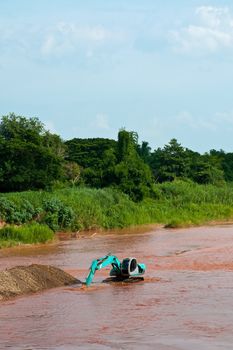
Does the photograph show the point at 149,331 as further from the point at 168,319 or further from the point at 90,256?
the point at 90,256

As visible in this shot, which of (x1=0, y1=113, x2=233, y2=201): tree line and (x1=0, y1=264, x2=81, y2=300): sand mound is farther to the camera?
(x1=0, y1=113, x2=233, y2=201): tree line

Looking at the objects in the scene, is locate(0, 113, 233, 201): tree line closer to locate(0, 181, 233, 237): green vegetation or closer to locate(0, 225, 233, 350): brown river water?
locate(0, 181, 233, 237): green vegetation

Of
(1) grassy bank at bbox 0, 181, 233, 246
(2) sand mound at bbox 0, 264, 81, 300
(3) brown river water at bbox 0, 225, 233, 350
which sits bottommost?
(3) brown river water at bbox 0, 225, 233, 350

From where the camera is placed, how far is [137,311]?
1325 cm

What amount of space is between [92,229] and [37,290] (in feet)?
75.5

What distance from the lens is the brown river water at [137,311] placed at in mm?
10469

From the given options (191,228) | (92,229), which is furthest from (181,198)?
(92,229)

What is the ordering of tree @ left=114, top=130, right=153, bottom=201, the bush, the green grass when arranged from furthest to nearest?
tree @ left=114, top=130, right=153, bottom=201 < the bush < the green grass

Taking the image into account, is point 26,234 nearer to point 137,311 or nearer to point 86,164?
point 137,311

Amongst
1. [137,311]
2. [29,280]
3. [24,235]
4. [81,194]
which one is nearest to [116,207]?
[81,194]

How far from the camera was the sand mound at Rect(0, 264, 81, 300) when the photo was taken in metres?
15.2

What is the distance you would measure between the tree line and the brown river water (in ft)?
58.4

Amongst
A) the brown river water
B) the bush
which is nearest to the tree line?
the bush

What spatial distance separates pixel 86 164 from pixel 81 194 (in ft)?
89.2
